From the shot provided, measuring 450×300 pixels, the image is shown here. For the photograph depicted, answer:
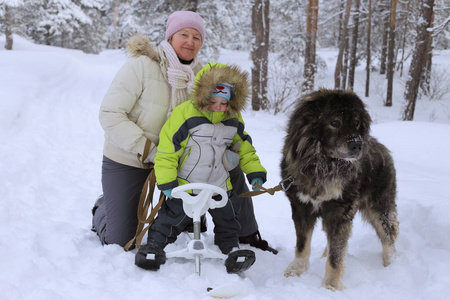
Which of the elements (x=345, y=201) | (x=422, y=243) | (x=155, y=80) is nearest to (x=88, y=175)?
(x=155, y=80)

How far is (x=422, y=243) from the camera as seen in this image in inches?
128

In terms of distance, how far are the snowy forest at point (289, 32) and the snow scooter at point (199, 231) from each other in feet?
4.14

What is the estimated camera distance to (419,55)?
32.7 ft

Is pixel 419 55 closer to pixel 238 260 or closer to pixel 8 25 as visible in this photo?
pixel 238 260

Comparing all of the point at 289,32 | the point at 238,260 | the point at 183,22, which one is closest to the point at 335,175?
the point at 238,260

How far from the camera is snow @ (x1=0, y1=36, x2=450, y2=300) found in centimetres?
239

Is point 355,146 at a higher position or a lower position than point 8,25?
lower

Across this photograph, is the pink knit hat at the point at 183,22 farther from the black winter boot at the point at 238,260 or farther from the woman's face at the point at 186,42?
the black winter boot at the point at 238,260

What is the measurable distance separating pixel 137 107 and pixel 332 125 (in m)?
1.63

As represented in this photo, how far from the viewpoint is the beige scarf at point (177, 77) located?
307 centimetres

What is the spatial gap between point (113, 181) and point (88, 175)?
2.56 meters

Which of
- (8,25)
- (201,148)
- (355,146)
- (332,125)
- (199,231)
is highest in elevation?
(8,25)

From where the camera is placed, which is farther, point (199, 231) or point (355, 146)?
point (199, 231)

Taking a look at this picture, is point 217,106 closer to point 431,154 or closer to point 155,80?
point 155,80
